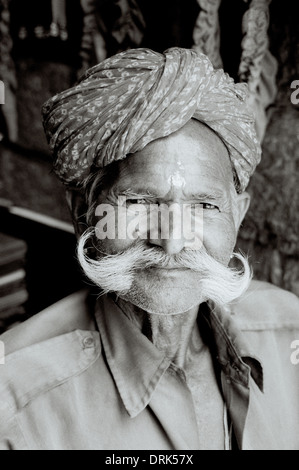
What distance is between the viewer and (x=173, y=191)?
5.74 feet

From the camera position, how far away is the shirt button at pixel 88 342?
6.31 ft

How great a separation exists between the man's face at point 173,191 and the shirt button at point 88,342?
0.71 feet

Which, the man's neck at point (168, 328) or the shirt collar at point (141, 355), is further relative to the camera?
the man's neck at point (168, 328)

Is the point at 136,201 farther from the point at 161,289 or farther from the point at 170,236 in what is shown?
the point at 161,289

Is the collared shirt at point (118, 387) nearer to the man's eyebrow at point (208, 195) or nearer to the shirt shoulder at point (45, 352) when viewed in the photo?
the shirt shoulder at point (45, 352)

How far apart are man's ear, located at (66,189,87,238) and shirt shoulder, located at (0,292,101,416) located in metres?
0.27

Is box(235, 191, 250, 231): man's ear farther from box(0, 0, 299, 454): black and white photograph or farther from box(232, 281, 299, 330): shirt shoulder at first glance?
box(232, 281, 299, 330): shirt shoulder

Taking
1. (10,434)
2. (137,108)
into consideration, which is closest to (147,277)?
(137,108)

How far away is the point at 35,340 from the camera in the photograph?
2.00 metres

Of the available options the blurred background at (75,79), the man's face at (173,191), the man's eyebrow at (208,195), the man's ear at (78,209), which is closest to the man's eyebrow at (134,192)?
the man's face at (173,191)

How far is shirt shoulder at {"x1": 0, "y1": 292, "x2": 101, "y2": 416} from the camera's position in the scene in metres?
1.79
